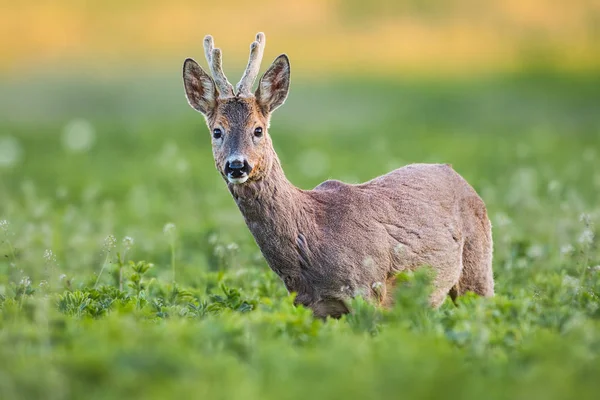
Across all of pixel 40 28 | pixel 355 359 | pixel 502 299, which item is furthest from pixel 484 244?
pixel 40 28

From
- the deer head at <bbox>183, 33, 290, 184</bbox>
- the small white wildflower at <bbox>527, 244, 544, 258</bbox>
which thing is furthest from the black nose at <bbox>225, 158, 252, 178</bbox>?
the small white wildflower at <bbox>527, 244, 544, 258</bbox>

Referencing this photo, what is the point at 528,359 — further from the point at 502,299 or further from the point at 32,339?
the point at 32,339

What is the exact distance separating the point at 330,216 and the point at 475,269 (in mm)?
1495

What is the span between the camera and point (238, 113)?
7.24 meters

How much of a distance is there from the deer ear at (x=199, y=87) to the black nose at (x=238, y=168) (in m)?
0.80

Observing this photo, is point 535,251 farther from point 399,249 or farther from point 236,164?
point 236,164

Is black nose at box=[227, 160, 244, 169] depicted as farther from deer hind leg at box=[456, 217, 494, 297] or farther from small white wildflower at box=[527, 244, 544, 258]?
small white wildflower at box=[527, 244, 544, 258]

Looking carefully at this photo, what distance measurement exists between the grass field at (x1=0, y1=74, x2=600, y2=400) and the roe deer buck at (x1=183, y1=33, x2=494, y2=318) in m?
0.42

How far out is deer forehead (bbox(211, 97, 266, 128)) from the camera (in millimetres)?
7188

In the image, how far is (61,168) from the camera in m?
19.3

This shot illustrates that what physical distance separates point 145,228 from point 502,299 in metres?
7.85

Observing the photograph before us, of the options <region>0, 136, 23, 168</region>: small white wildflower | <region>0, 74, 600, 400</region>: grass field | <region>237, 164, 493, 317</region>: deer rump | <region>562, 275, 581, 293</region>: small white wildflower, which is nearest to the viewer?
<region>0, 74, 600, 400</region>: grass field

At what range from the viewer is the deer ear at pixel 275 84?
749cm

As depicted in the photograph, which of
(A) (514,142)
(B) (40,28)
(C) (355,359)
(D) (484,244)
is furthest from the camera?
(B) (40,28)
